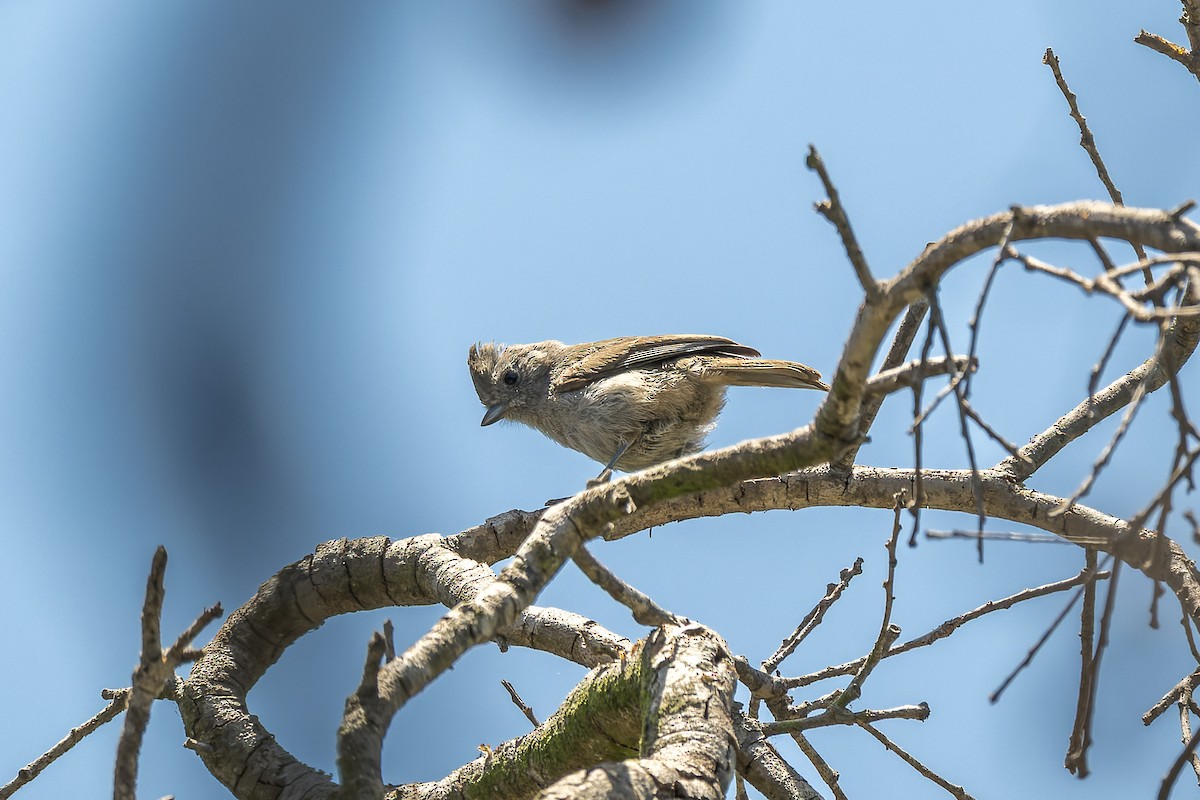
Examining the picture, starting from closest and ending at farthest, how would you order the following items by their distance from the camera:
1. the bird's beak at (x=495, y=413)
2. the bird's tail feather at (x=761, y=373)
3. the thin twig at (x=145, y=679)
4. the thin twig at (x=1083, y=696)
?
1. the thin twig at (x=145, y=679)
2. the thin twig at (x=1083, y=696)
3. the bird's tail feather at (x=761, y=373)
4. the bird's beak at (x=495, y=413)

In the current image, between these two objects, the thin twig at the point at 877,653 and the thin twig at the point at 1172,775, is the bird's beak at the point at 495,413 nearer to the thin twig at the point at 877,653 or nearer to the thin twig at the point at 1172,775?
the thin twig at the point at 877,653

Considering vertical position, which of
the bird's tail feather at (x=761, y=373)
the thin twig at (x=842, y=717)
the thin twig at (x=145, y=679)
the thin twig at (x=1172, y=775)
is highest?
the bird's tail feather at (x=761, y=373)

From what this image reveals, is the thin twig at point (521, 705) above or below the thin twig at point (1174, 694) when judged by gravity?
above

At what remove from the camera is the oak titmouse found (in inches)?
242

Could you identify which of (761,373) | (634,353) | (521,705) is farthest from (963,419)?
(634,353)

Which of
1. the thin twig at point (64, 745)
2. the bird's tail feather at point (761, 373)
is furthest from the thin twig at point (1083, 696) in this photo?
the bird's tail feather at point (761, 373)

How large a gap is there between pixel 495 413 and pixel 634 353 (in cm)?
112

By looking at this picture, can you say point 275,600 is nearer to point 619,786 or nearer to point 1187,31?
point 619,786

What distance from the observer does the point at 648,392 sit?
629cm

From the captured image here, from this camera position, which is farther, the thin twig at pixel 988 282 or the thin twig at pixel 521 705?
the thin twig at pixel 521 705

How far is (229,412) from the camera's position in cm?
246

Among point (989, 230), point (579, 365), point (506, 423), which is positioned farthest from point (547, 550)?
point (506, 423)

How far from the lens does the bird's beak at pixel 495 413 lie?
7184mm

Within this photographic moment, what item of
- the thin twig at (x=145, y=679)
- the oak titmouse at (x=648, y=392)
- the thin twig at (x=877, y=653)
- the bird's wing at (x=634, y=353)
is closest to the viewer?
the thin twig at (x=145, y=679)
